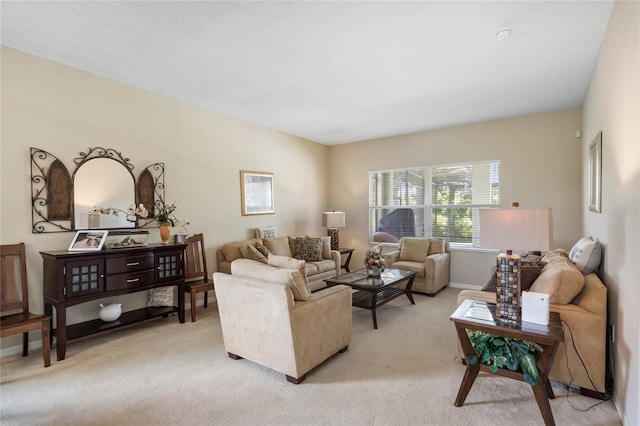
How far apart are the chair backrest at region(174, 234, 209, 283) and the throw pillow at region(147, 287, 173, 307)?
30 cm

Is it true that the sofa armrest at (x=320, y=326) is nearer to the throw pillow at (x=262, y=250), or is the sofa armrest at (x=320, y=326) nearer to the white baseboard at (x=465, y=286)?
the throw pillow at (x=262, y=250)

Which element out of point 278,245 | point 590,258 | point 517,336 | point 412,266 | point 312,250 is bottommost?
point 412,266

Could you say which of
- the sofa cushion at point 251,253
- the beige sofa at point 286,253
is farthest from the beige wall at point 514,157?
the sofa cushion at point 251,253

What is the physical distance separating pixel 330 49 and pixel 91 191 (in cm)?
288

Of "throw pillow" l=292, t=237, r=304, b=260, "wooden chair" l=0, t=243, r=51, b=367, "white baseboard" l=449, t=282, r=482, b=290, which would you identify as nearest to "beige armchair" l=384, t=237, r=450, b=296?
"white baseboard" l=449, t=282, r=482, b=290

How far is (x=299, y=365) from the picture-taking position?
2.36 metres

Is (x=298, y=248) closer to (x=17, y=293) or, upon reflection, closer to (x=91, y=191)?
(x=91, y=191)

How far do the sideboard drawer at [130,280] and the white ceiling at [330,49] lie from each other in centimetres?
211

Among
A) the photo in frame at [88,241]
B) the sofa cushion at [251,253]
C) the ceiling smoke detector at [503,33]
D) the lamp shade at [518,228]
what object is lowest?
the sofa cushion at [251,253]

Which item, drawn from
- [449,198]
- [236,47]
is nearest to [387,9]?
[236,47]

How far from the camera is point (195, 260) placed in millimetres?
4250

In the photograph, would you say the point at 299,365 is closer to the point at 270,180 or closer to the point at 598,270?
the point at 598,270

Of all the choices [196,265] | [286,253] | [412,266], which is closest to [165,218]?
[196,265]

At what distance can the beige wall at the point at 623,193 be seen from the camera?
174 centimetres
